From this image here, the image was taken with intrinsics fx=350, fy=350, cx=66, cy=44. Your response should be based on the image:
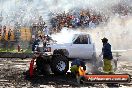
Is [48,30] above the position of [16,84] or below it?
above

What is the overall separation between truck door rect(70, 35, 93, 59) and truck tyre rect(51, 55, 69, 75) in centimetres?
226

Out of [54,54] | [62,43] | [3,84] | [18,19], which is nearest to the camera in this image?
[3,84]

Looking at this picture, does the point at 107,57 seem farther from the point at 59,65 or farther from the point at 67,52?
the point at 67,52

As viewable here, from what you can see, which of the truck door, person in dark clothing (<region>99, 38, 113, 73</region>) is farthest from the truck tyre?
the truck door

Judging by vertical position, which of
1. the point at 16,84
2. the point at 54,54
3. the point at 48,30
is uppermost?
the point at 48,30

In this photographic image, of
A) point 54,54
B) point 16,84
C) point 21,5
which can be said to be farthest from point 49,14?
point 16,84

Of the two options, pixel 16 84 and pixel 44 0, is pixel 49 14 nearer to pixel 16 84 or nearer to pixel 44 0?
pixel 44 0

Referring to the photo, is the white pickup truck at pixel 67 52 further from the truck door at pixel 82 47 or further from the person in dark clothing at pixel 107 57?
the person in dark clothing at pixel 107 57

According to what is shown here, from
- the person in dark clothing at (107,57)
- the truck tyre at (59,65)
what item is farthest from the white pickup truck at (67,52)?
the person in dark clothing at (107,57)

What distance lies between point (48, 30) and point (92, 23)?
4.05m

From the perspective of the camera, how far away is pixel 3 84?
532 inches

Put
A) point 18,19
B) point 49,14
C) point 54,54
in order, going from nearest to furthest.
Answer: point 54,54 < point 49,14 < point 18,19

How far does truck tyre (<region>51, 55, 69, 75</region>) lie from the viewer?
643 inches

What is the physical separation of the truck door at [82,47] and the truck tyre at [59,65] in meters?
2.26
